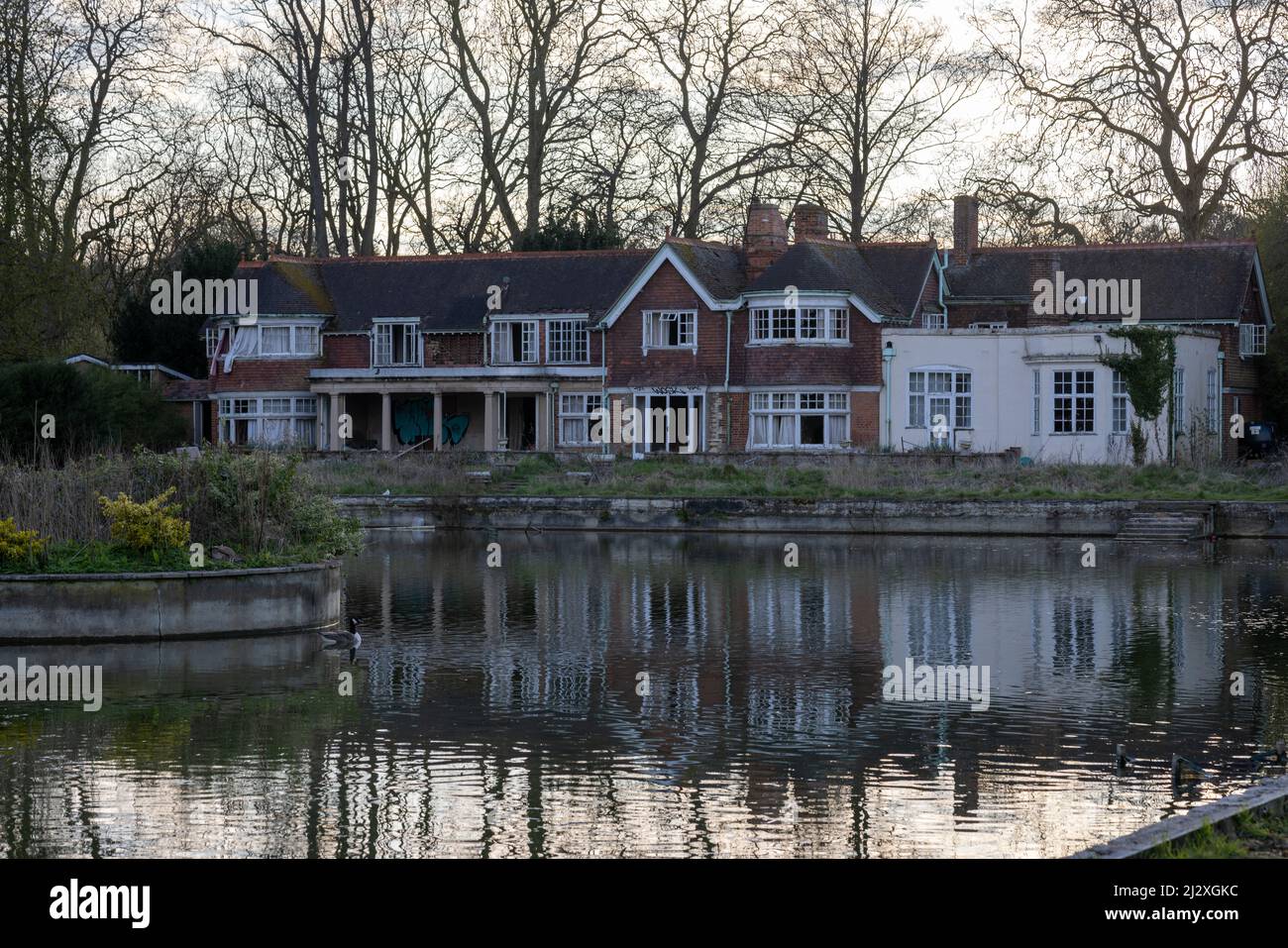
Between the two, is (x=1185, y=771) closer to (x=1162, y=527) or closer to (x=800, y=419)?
(x=1162, y=527)

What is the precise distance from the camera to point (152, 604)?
1952cm

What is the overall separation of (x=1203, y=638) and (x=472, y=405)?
3880 centimetres

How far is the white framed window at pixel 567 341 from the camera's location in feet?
178

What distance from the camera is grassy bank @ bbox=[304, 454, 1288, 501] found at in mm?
39062

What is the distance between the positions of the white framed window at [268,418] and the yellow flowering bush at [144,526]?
3601 cm

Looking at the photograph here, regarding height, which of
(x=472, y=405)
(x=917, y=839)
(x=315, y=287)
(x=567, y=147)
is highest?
(x=567, y=147)

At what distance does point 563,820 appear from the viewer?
457 inches

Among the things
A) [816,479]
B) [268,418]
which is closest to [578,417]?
[268,418]

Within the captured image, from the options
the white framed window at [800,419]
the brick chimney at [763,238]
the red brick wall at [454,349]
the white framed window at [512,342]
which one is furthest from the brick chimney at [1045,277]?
the red brick wall at [454,349]

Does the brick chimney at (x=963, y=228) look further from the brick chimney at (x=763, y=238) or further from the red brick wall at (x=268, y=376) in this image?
the red brick wall at (x=268, y=376)
